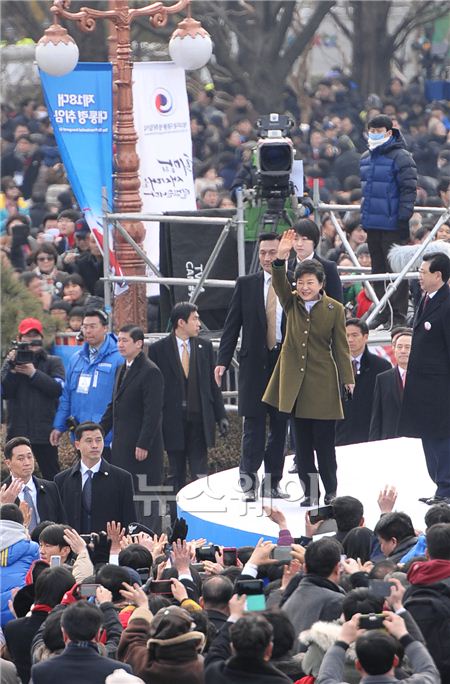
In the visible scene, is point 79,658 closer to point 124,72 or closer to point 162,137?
point 124,72

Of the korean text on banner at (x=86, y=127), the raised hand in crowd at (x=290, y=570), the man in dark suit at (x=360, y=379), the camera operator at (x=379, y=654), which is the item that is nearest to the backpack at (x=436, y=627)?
the camera operator at (x=379, y=654)

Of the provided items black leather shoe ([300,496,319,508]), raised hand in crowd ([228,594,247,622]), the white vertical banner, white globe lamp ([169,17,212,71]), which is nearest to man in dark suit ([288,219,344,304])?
black leather shoe ([300,496,319,508])

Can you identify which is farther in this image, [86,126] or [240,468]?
[86,126]

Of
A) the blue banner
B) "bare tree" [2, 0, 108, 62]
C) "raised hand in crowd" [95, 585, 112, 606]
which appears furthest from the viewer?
"bare tree" [2, 0, 108, 62]

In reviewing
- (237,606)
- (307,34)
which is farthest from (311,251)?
(307,34)

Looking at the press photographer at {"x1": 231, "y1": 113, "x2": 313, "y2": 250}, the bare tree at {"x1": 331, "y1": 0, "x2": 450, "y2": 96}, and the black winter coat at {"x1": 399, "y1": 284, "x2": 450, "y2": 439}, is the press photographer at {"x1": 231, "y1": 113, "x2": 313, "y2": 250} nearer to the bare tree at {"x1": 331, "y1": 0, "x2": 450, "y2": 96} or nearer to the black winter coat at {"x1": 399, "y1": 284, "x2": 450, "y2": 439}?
the black winter coat at {"x1": 399, "y1": 284, "x2": 450, "y2": 439}

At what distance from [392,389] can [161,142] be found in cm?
550

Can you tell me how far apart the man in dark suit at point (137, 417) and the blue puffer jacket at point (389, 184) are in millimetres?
2794

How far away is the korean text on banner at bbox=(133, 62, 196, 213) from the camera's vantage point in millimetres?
17438

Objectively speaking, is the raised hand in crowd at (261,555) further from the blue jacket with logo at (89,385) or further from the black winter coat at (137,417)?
the blue jacket with logo at (89,385)

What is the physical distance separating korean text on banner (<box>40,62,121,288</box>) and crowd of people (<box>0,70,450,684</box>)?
850 millimetres

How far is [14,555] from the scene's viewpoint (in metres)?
9.55

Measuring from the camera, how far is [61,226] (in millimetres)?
19172

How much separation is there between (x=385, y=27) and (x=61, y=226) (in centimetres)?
1691
